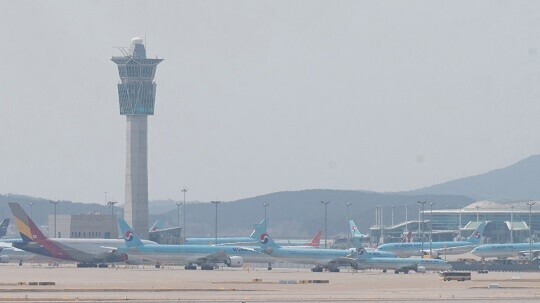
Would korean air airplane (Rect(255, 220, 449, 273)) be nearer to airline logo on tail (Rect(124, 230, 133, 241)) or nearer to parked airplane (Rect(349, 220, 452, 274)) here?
parked airplane (Rect(349, 220, 452, 274))

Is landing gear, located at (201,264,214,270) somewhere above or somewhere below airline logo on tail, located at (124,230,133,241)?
below

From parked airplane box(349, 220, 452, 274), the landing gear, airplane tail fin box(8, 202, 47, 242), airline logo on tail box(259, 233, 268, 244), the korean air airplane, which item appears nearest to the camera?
parked airplane box(349, 220, 452, 274)

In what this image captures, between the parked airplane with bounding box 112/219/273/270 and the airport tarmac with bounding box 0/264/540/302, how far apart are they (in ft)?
89.2

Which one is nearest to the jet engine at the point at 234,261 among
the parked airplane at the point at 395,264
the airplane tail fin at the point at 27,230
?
the parked airplane at the point at 395,264

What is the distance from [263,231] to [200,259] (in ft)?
54.5

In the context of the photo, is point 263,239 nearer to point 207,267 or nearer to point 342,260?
point 207,267

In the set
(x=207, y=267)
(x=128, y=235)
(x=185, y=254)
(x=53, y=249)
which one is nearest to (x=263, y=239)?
(x=207, y=267)

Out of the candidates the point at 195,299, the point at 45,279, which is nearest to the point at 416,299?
the point at 195,299

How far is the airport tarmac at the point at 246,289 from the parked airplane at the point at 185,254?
2719 centimetres

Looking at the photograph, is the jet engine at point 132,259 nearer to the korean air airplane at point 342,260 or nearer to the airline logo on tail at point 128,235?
the airline logo on tail at point 128,235

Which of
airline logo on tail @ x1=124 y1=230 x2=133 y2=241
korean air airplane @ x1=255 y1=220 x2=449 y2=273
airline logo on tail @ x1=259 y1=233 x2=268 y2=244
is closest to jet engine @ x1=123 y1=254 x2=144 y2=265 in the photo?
airline logo on tail @ x1=124 y1=230 x2=133 y2=241

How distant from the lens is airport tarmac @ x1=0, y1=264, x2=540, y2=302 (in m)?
95.6

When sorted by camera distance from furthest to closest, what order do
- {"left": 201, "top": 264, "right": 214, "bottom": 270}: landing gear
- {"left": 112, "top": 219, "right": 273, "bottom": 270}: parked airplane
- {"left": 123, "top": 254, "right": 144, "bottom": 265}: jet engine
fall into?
{"left": 123, "top": 254, "right": 144, "bottom": 265}: jet engine
{"left": 112, "top": 219, "right": 273, "bottom": 270}: parked airplane
{"left": 201, "top": 264, "right": 214, "bottom": 270}: landing gear

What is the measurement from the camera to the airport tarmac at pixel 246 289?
95.6m
